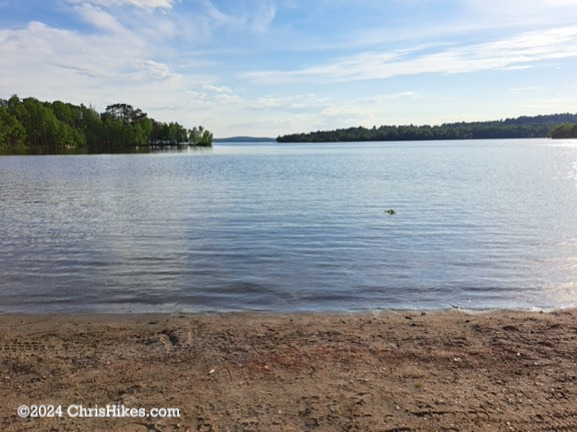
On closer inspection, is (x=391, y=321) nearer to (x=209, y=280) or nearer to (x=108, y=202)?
(x=209, y=280)

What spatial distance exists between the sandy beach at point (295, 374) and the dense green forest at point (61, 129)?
119 metres

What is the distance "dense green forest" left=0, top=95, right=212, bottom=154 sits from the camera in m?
125

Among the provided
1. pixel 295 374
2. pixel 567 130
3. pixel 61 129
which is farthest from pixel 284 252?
pixel 567 130

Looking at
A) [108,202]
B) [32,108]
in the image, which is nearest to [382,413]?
[108,202]

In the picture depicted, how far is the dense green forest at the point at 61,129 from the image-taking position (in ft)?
411

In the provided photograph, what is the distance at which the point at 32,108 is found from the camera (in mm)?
134125

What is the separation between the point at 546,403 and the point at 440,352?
1753 millimetres

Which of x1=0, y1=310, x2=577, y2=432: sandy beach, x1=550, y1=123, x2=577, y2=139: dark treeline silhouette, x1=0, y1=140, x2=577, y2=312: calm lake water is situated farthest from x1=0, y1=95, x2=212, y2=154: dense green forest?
x1=550, y1=123, x2=577, y2=139: dark treeline silhouette

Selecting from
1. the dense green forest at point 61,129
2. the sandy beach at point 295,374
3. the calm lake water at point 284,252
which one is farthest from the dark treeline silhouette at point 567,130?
the sandy beach at point 295,374

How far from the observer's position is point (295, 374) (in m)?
6.05

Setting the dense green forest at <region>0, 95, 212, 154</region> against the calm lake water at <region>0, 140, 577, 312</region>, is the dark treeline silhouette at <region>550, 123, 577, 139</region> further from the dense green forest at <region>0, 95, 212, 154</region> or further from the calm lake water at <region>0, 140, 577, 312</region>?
the calm lake water at <region>0, 140, 577, 312</region>

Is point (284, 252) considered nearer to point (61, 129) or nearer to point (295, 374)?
point (295, 374)

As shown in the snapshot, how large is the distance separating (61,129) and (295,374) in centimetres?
15588

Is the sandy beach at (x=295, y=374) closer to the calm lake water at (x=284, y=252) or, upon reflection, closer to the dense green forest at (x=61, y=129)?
the calm lake water at (x=284, y=252)
